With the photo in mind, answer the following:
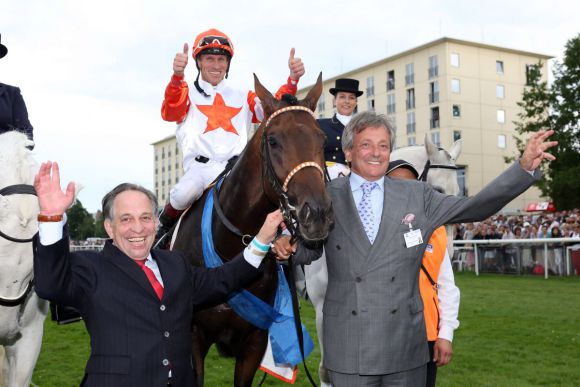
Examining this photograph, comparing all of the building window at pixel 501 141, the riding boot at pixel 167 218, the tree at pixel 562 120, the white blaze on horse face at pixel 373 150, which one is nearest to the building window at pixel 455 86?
the building window at pixel 501 141

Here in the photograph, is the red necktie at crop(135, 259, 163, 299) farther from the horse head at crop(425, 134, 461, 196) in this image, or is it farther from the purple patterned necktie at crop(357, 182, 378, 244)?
the horse head at crop(425, 134, 461, 196)

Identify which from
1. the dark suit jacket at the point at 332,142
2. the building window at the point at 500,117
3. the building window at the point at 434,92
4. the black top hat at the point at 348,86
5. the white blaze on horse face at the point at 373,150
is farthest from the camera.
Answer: the building window at the point at 500,117

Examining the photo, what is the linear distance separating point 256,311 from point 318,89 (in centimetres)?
151

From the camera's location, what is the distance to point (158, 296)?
9.18ft

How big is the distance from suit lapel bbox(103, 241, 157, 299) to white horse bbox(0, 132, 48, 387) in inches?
32.8

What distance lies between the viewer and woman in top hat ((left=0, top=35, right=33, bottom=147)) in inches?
165

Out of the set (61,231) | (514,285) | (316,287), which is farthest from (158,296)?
(514,285)

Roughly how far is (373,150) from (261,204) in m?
0.98

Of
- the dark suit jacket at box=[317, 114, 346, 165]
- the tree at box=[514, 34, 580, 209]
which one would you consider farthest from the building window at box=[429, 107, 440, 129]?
the dark suit jacket at box=[317, 114, 346, 165]

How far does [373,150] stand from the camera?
3100mm

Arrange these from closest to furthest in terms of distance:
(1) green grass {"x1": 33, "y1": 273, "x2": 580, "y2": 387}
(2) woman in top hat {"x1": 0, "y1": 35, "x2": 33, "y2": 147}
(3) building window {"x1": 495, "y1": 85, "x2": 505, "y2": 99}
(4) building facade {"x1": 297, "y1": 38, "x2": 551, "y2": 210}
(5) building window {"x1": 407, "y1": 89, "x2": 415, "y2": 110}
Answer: (2) woman in top hat {"x1": 0, "y1": 35, "x2": 33, "y2": 147}
(1) green grass {"x1": 33, "y1": 273, "x2": 580, "y2": 387}
(4) building facade {"x1": 297, "y1": 38, "x2": 551, "y2": 210}
(3) building window {"x1": 495, "y1": 85, "x2": 505, "y2": 99}
(5) building window {"x1": 407, "y1": 89, "x2": 415, "y2": 110}

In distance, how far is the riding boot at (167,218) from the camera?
182 inches

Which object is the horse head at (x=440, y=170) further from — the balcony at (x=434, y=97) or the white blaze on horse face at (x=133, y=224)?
the balcony at (x=434, y=97)

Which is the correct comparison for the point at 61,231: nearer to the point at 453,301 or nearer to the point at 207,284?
the point at 207,284
